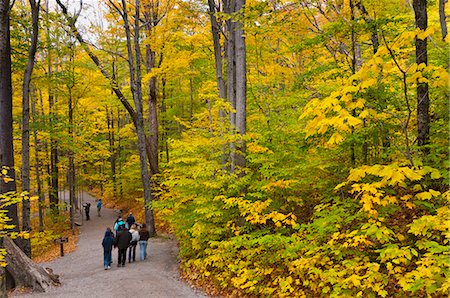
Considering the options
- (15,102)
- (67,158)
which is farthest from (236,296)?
(15,102)

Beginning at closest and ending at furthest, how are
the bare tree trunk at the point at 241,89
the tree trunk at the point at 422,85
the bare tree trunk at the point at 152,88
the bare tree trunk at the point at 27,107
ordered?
the tree trunk at the point at 422,85
the bare tree trunk at the point at 241,89
the bare tree trunk at the point at 27,107
the bare tree trunk at the point at 152,88

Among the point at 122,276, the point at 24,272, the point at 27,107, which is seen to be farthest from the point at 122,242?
the point at 27,107

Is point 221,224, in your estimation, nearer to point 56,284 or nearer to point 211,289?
point 211,289

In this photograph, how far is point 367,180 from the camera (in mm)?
5977

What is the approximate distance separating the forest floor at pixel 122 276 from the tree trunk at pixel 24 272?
257mm

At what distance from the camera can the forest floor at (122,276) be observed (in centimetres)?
745

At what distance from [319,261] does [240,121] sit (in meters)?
4.45

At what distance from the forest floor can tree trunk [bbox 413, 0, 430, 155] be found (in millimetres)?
5460

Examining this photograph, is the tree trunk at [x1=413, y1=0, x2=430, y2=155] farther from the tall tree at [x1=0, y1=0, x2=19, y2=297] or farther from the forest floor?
the tall tree at [x1=0, y1=0, x2=19, y2=297]

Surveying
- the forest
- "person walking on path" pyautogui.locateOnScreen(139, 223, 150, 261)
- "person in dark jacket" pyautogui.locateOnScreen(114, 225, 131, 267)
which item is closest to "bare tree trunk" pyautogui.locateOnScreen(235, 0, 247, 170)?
the forest

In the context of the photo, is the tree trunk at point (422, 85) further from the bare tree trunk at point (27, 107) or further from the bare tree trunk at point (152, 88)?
the bare tree trunk at point (152, 88)

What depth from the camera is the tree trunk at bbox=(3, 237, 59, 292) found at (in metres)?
7.91

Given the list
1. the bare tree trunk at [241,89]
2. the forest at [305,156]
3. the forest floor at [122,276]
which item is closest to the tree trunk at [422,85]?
the forest at [305,156]

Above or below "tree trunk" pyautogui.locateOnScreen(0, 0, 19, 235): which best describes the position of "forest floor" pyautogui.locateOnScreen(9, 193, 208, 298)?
below
